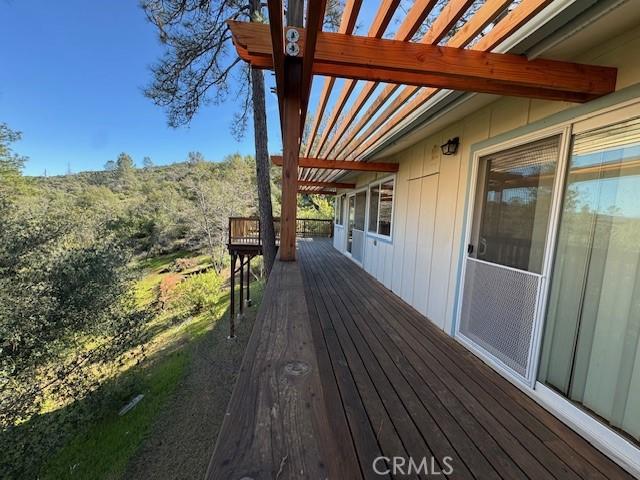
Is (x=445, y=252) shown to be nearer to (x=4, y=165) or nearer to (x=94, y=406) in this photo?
(x=94, y=406)

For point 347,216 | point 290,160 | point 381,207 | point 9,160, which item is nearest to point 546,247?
point 290,160

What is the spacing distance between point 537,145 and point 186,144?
111 feet

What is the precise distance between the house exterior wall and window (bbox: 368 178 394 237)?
36 centimetres

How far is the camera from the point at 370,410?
1.81 metres

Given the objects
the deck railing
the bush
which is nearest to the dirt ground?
the deck railing

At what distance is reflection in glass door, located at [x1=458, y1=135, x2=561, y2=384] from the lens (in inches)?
81.7

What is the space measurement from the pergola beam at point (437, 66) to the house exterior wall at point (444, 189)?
127 millimetres

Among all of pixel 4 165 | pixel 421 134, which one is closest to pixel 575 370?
pixel 421 134

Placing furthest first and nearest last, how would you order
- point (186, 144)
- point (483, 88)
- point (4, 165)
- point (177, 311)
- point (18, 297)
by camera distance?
1. point (186, 144)
2. point (4, 165)
3. point (177, 311)
4. point (18, 297)
5. point (483, 88)

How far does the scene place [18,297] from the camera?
6289mm

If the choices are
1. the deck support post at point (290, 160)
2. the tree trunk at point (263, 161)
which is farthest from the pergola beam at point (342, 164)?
the deck support post at point (290, 160)

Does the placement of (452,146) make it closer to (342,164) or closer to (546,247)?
(546,247)

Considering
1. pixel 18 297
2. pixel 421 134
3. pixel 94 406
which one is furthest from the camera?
pixel 18 297

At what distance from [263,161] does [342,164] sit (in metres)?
2.05
